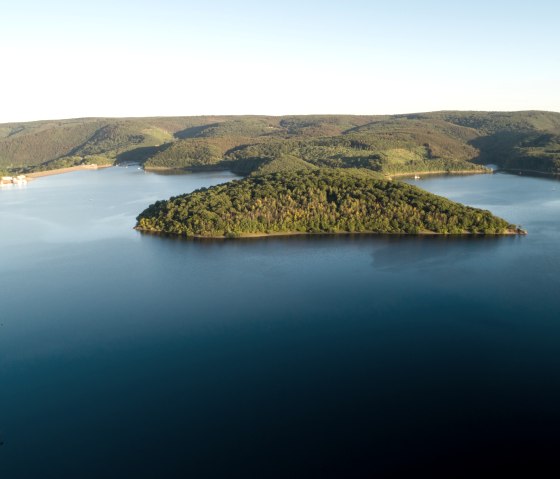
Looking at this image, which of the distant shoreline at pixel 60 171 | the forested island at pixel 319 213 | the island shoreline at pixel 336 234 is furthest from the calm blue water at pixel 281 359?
the distant shoreline at pixel 60 171

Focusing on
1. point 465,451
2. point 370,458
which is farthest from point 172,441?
point 465,451

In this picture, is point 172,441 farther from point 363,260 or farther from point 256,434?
point 363,260

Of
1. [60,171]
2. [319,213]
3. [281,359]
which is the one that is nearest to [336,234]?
[319,213]

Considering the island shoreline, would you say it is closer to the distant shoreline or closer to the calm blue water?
the calm blue water

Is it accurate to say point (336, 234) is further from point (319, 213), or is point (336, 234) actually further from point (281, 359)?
point (281, 359)

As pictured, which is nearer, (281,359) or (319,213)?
(281,359)

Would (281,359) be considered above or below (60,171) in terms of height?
below
